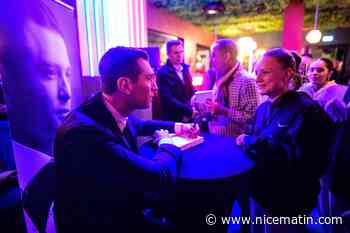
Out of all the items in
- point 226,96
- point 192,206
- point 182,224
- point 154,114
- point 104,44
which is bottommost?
point 182,224

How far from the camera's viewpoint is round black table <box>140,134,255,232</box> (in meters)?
1.08

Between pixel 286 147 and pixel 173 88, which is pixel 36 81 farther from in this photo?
pixel 173 88

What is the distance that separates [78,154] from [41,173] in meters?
0.54

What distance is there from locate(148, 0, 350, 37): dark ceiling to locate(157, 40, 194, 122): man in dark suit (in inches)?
132

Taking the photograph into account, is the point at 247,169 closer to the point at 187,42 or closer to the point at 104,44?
the point at 104,44

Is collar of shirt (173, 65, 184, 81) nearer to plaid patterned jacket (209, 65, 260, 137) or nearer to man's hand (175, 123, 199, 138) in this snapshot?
plaid patterned jacket (209, 65, 260, 137)

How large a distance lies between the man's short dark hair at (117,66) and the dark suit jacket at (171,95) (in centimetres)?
124

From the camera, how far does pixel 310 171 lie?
1.29m

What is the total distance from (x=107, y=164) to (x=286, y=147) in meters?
0.94

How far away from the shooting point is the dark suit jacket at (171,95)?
91.0 inches

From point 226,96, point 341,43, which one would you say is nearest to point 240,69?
point 226,96

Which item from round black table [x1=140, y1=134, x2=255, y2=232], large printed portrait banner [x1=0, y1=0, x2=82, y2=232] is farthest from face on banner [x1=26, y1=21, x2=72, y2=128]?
round black table [x1=140, y1=134, x2=255, y2=232]

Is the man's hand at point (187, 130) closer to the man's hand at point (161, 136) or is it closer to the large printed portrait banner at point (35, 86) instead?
the man's hand at point (161, 136)

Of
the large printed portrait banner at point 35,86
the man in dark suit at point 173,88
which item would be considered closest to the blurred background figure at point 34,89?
the large printed portrait banner at point 35,86
